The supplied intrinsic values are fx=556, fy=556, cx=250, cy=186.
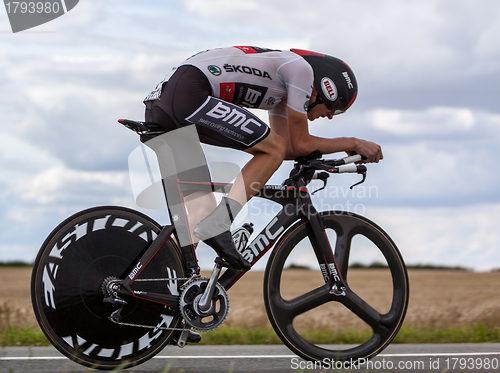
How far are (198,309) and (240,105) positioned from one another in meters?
1.39

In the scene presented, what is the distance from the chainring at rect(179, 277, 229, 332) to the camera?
11.7 feet

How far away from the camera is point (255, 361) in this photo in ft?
13.9

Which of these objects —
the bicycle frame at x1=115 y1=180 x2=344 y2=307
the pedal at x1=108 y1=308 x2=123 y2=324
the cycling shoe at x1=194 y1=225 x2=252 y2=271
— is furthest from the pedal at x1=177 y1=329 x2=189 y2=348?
the cycling shoe at x1=194 y1=225 x2=252 y2=271

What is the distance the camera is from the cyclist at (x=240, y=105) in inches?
139

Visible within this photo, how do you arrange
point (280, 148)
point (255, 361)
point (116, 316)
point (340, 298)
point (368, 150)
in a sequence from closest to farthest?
point (116, 316) → point (280, 148) → point (368, 150) → point (340, 298) → point (255, 361)

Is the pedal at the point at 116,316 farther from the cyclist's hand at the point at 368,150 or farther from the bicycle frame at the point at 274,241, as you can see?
the cyclist's hand at the point at 368,150

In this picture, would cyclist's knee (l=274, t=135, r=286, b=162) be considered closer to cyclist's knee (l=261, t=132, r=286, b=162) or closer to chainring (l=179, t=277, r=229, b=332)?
cyclist's knee (l=261, t=132, r=286, b=162)

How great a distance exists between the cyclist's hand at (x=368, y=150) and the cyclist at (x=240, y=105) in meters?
0.22

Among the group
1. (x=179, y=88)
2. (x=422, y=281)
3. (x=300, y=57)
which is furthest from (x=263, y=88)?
(x=422, y=281)

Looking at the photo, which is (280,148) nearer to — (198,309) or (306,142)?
(306,142)

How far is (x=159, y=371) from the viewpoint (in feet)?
12.4

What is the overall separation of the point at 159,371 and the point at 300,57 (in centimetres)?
232

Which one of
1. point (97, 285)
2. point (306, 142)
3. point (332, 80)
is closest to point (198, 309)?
point (97, 285)

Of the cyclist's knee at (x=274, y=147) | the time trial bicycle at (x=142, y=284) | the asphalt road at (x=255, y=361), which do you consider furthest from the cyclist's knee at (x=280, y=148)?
the asphalt road at (x=255, y=361)
